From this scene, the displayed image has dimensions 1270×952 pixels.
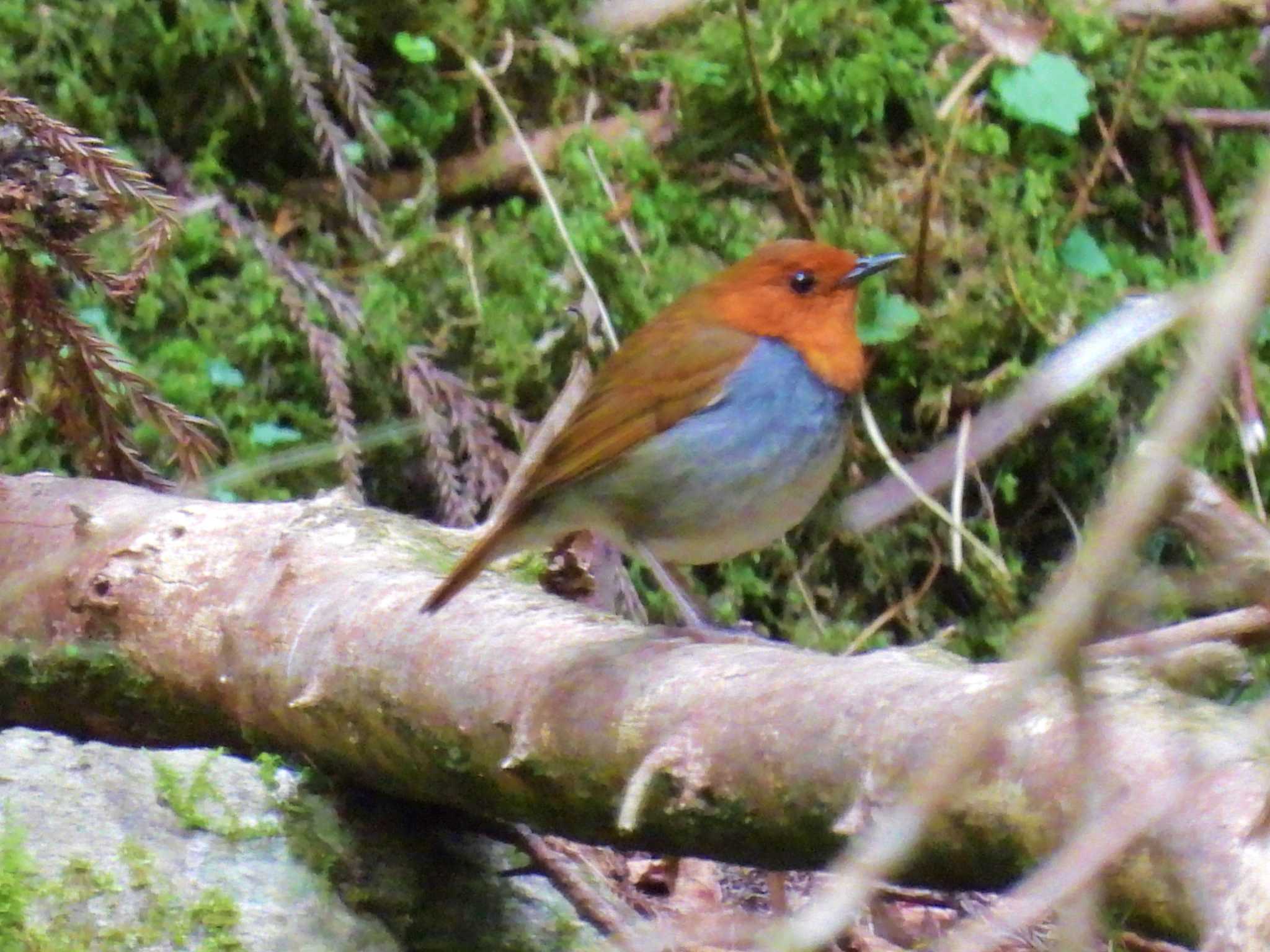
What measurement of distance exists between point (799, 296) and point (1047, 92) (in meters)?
1.23

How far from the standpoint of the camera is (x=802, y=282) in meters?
3.08

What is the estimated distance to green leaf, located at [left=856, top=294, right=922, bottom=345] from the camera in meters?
3.71

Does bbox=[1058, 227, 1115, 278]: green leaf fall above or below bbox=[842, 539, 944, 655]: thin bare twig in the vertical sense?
above

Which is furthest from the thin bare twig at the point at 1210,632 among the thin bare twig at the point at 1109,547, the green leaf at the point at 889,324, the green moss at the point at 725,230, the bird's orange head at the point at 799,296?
the green leaf at the point at 889,324

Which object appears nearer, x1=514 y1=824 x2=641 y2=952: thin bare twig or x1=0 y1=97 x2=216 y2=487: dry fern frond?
x1=514 y1=824 x2=641 y2=952: thin bare twig

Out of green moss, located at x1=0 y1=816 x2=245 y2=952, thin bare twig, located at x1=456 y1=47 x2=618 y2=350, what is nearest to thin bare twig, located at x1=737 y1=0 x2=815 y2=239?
thin bare twig, located at x1=456 y1=47 x2=618 y2=350

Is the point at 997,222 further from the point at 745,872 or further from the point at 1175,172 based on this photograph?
the point at 745,872

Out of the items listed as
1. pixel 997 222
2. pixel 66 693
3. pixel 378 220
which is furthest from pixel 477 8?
A: pixel 66 693

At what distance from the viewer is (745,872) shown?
2943mm

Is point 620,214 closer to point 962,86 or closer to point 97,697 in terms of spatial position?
point 962,86

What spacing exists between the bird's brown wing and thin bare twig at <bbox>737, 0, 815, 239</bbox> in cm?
90

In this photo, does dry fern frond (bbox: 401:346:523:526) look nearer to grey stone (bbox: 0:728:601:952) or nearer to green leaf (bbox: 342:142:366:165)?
green leaf (bbox: 342:142:366:165)

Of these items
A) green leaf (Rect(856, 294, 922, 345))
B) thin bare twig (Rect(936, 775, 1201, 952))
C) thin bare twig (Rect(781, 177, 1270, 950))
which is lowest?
green leaf (Rect(856, 294, 922, 345))

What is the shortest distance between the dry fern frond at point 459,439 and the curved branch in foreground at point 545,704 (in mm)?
697
